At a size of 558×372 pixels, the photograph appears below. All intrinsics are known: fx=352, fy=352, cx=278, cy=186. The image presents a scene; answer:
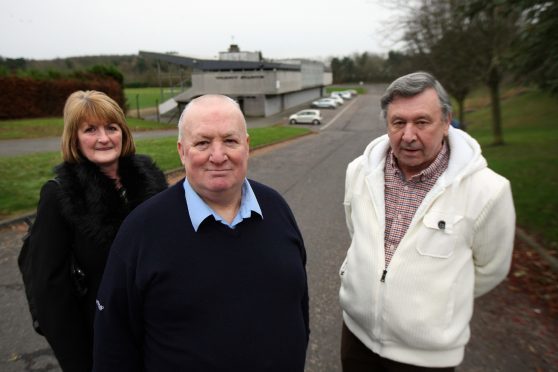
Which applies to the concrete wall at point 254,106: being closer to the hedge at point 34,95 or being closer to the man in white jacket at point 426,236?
the hedge at point 34,95

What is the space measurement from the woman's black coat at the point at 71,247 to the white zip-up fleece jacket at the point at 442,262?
1462 millimetres

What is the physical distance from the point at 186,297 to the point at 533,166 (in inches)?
440

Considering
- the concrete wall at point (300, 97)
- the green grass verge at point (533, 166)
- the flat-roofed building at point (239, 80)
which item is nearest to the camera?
the green grass verge at point (533, 166)

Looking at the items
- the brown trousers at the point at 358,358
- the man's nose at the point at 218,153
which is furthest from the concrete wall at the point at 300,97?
the man's nose at the point at 218,153

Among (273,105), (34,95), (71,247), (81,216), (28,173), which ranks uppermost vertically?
(34,95)

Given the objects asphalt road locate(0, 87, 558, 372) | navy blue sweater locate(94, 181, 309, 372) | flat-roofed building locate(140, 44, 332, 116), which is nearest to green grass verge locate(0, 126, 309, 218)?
asphalt road locate(0, 87, 558, 372)

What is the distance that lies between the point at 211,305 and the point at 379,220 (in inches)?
40.1

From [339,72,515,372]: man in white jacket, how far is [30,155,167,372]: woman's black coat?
144 cm

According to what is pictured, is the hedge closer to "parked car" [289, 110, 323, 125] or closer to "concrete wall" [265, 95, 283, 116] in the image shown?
"concrete wall" [265, 95, 283, 116]

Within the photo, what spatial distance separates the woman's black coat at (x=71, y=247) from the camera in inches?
69.7

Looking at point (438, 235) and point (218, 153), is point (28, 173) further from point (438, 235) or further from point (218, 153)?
point (438, 235)

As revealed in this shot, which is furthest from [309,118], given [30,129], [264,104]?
[30,129]

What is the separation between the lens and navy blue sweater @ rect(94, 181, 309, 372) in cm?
143

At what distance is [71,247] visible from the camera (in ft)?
6.07
